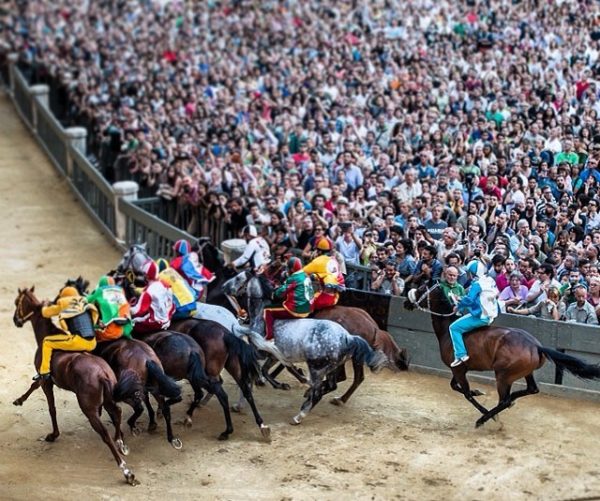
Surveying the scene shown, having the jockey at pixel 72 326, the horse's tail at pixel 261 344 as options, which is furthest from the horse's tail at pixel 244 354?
the jockey at pixel 72 326

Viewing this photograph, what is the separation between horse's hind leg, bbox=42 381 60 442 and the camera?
15.3 m

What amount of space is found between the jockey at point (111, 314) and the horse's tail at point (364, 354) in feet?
9.69

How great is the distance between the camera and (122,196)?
23984mm

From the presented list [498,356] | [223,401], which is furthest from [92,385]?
[498,356]

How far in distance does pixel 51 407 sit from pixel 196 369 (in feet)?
6.69

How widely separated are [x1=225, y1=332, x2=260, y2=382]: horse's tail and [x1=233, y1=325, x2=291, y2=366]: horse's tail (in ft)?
0.70

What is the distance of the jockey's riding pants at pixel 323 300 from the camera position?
16.2 metres

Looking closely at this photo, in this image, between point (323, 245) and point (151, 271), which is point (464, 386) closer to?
point (323, 245)

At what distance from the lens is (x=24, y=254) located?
24.0 meters

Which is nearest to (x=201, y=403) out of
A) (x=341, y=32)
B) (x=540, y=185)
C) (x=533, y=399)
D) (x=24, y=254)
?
(x=533, y=399)

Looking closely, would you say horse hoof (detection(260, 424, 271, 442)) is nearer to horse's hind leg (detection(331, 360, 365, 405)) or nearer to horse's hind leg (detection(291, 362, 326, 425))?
horse's hind leg (detection(291, 362, 326, 425))

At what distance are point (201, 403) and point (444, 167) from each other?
6.76 metres

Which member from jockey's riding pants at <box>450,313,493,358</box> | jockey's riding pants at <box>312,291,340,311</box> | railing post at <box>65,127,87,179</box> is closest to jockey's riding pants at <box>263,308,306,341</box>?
jockey's riding pants at <box>312,291,340,311</box>

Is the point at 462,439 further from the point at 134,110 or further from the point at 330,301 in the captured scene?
the point at 134,110
